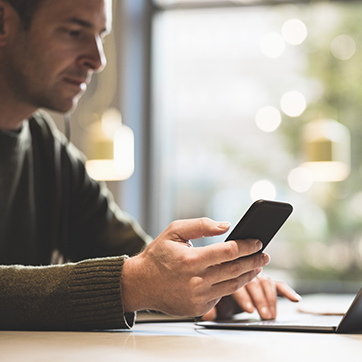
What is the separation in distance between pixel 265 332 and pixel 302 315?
1.03 feet

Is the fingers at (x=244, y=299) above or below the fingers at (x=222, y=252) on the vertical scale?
below

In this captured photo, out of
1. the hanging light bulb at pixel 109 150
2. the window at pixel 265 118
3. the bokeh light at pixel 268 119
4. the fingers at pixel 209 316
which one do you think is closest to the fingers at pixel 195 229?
the fingers at pixel 209 316

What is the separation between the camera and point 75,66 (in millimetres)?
1382

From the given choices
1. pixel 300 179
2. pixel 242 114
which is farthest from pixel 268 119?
pixel 300 179

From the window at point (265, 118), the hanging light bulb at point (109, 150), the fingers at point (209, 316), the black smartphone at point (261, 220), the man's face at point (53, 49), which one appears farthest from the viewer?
the window at point (265, 118)

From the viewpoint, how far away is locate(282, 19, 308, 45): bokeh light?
3525mm

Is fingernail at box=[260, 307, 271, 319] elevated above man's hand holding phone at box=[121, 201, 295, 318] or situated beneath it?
situated beneath

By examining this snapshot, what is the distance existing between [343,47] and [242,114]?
2.79ft

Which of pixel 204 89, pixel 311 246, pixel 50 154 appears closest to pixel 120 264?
pixel 50 154

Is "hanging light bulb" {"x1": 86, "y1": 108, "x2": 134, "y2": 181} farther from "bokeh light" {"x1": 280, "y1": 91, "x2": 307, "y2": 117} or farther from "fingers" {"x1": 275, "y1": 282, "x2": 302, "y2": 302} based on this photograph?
"fingers" {"x1": 275, "y1": 282, "x2": 302, "y2": 302}

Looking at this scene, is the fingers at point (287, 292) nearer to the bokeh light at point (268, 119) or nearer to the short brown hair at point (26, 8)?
the short brown hair at point (26, 8)

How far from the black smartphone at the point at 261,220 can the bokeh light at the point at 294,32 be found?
308cm

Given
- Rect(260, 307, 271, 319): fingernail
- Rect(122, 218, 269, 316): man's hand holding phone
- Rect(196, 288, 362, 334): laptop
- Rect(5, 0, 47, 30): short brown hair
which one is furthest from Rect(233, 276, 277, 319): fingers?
Rect(5, 0, 47, 30): short brown hair

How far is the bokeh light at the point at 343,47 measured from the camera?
343cm
